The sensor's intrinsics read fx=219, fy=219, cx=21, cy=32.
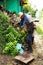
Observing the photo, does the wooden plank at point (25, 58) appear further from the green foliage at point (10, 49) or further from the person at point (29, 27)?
the person at point (29, 27)

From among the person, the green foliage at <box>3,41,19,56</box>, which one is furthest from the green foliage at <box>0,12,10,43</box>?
the person

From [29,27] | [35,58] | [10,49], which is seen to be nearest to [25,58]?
[35,58]

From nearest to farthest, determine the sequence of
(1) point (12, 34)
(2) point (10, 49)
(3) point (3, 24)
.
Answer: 1. (2) point (10, 49)
2. (1) point (12, 34)
3. (3) point (3, 24)

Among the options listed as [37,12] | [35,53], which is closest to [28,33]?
[35,53]

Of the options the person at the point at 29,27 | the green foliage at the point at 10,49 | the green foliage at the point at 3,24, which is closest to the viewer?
the green foliage at the point at 10,49

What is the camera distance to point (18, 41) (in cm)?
1142

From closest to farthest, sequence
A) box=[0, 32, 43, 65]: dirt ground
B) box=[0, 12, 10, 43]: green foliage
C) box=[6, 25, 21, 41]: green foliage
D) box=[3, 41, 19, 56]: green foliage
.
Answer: box=[0, 32, 43, 65]: dirt ground < box=[3, 41, 19, 56]: green foliage < box=[6, 25, 21, 41]: green foliage < box=[0, 12, 10, 43]: green foliage

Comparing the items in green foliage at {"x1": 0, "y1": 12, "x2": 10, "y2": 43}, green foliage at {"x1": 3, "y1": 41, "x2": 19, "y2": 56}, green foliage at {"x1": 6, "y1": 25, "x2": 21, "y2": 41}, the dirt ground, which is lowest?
the dirt ground

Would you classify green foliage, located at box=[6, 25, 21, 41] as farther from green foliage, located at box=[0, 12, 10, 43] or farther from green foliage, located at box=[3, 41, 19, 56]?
green foliage, located at box=[3, 41, 19, 56]

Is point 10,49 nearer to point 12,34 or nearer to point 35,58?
point 12,34

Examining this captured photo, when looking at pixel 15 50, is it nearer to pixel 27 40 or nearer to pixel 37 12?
pixel 27 40

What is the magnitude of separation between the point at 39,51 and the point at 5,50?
178 cm

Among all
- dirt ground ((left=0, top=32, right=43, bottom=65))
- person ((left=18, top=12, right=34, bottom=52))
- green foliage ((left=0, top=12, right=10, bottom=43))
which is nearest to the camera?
dirt ground ((left=0, top=32, right=43, bottom=65))

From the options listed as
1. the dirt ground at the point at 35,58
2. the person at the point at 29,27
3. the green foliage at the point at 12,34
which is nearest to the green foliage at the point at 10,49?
the dirt ground at the point at 35,58
